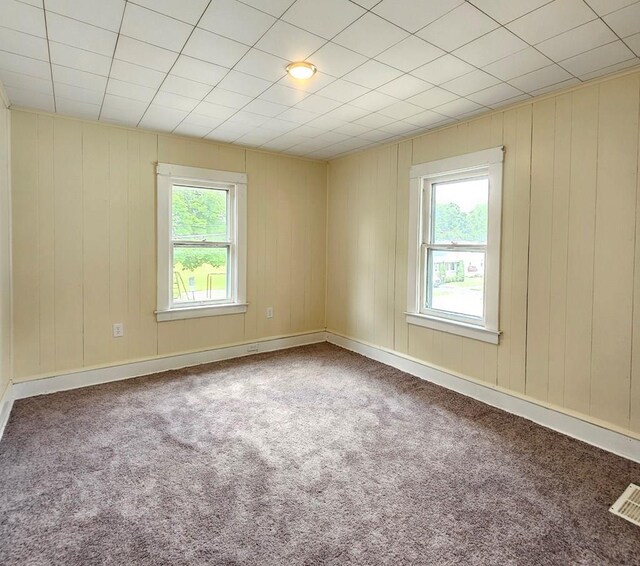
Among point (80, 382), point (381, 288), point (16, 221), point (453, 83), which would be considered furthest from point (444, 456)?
point (16, 221)

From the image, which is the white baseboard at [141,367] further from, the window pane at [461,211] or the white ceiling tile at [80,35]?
the white ceiling tile at [80,35]

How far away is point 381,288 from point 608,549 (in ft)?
9.38

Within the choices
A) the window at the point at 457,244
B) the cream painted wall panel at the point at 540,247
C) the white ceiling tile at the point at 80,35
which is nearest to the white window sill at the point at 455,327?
the window at the point at 457,244

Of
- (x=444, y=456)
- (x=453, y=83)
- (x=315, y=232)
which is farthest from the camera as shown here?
(x=315, y=232)

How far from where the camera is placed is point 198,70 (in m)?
2.38

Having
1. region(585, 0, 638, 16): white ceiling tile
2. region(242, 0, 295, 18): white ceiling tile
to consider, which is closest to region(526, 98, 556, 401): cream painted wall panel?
region(585, 0, 638, 16): white ceiling tile

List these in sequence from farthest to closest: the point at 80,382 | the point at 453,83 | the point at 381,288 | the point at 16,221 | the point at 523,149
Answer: the point at 381,288 < the point at 80,382 < the point at 16,221 < the point at 523,149 < the point at 453,83

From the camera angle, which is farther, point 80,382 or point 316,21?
point 80,382

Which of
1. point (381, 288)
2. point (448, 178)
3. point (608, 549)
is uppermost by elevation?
point (448, 178)

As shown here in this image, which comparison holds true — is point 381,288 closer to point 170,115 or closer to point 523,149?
point 523,149

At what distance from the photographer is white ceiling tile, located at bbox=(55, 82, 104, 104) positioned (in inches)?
106

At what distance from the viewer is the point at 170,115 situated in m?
3.24

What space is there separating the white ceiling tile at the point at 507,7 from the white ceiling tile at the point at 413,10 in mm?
120

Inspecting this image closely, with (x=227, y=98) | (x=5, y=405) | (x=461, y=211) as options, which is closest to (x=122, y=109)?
(x=227, y=98)
